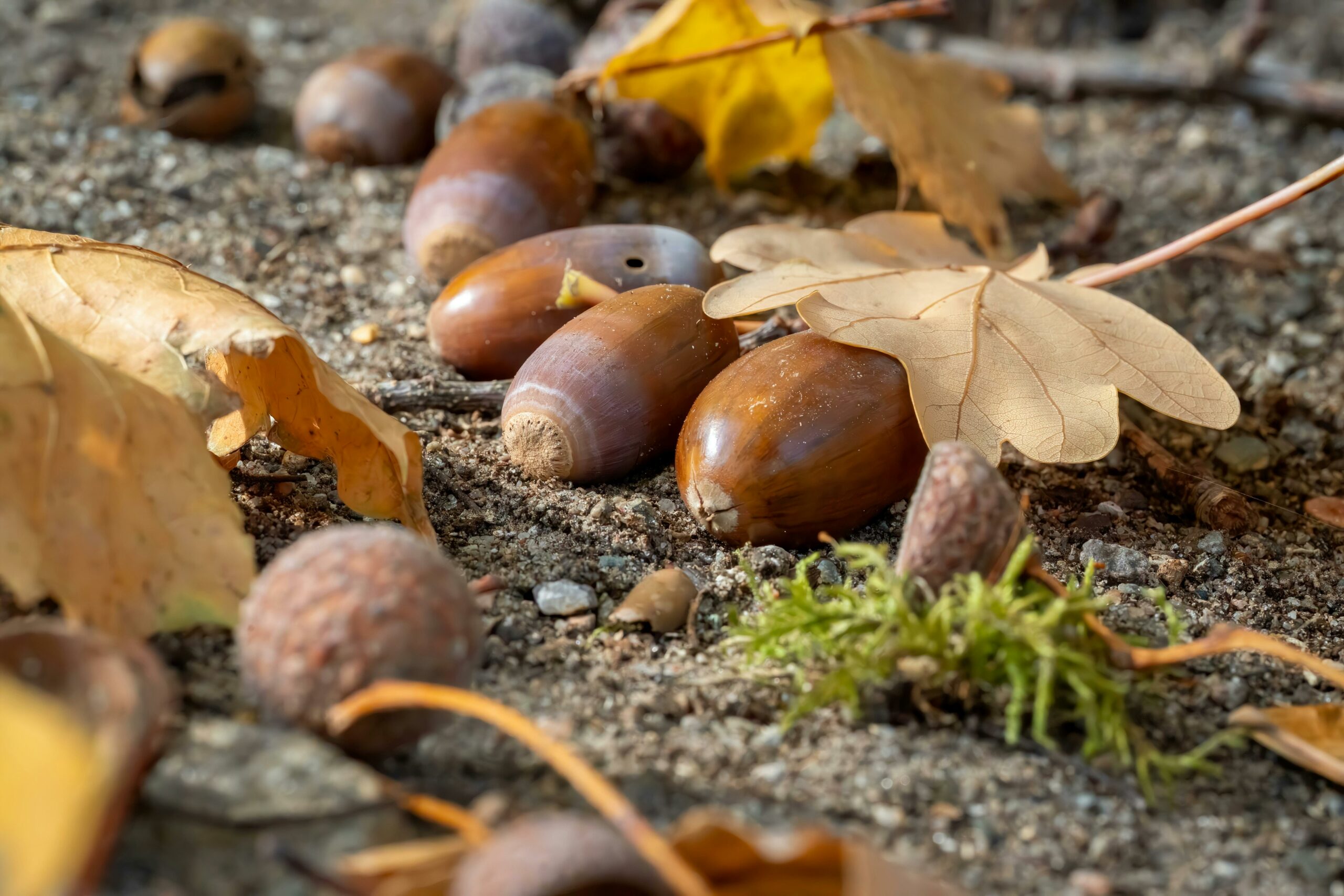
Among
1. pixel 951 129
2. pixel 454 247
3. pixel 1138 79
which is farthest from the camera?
pixel 1138 79

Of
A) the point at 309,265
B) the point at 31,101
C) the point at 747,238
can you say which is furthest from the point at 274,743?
the point at 31,101

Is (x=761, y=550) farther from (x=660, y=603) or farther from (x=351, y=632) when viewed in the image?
(x=351, y=632)

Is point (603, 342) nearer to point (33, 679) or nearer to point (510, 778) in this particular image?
point (510, 778)

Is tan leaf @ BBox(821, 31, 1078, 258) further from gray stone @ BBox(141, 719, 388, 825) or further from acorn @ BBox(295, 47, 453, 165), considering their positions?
gray stone @ BBox(141, 719, 388, 825)

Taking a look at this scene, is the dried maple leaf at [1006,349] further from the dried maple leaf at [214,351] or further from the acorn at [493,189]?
the acorn at [493,189]

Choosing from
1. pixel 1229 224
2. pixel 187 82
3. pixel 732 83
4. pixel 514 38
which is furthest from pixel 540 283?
pixel 514 38

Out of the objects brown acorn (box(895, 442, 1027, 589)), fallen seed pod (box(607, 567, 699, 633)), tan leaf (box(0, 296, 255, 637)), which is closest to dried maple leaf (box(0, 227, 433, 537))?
tan leaf (box(0, 296, 255, 637))
